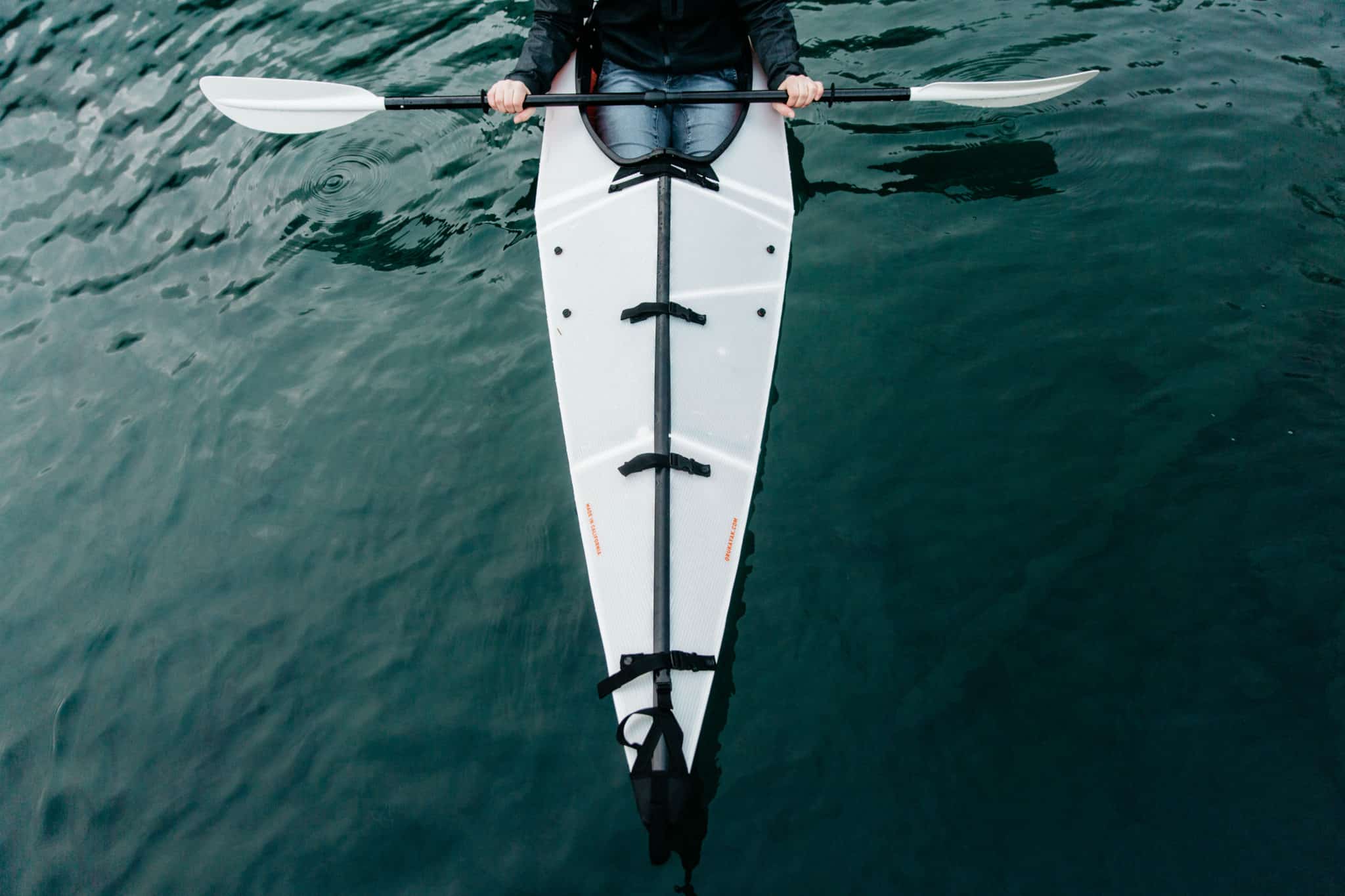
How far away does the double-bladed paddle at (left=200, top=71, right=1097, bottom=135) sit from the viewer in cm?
454

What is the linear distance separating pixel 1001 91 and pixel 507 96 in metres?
3.04

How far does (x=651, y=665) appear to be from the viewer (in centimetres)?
290

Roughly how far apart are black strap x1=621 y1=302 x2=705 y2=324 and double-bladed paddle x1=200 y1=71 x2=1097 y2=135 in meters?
1.44

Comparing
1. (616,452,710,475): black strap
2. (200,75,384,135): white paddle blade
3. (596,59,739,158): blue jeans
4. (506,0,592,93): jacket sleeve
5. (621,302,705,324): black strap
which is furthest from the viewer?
(200,75,384,135): white paddle blade

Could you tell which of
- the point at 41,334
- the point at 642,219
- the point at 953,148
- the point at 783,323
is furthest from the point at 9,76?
the point at 953,148

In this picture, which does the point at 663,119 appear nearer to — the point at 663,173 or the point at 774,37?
the point at 663,173

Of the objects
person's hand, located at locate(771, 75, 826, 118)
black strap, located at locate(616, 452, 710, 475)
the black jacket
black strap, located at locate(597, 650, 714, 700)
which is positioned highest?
the black jacket

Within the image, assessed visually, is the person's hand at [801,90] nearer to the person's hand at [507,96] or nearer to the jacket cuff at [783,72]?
the jacket cuff at [783,72]

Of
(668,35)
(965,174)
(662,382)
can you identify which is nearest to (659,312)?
(662,382)

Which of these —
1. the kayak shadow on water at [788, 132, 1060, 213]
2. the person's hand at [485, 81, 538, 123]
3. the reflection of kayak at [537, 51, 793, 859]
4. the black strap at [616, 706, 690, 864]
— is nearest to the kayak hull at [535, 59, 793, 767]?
the reflection of kayak at [537, 51, 793, 859]

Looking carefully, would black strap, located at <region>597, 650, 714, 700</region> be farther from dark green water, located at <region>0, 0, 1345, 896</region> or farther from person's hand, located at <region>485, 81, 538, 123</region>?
person's hand, located at <region>485, 81, 538, 123</region>

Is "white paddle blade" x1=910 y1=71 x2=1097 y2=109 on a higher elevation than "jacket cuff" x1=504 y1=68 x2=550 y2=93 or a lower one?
lower

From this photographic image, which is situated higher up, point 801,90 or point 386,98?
point 386,98

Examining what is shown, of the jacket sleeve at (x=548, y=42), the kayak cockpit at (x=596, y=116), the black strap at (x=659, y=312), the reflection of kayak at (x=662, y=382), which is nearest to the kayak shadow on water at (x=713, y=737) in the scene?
the reflection of kayak at (x=662, y=382)
